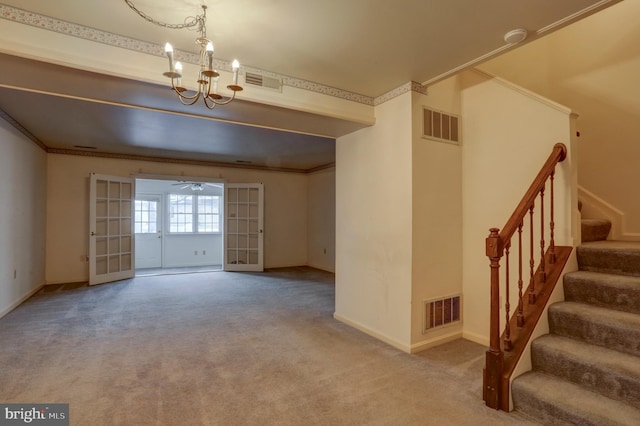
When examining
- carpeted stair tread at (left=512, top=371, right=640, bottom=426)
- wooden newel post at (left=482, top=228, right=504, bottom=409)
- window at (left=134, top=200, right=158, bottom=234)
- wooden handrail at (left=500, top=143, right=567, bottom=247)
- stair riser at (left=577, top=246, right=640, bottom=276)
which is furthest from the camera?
window at (left=134, top=200, right=158, bottom=234)

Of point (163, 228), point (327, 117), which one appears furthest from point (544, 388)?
point (163, 228)

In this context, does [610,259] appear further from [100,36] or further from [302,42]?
[100,36]

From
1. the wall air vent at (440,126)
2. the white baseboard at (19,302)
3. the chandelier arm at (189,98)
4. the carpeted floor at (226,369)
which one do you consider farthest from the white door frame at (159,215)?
the wall air vent at (440,126)

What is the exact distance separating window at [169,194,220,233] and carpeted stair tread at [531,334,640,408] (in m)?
8.64

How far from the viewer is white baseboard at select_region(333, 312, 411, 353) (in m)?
3.02

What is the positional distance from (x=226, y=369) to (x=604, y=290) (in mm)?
2891

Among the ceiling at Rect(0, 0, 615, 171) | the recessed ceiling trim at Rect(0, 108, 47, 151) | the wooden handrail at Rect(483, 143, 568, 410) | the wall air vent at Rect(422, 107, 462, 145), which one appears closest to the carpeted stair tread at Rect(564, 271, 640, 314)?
the wooden handrail at Rect(483, 143, 568, 410)

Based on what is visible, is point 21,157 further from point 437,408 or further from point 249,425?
point 437,408

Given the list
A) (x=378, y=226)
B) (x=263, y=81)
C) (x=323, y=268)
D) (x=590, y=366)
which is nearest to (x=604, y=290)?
(x=590, y=366)

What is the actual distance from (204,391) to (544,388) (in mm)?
2238

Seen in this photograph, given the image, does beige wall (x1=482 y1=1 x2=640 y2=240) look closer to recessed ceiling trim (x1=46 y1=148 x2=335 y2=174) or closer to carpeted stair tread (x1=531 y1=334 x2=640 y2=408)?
carpeted stair tread (x1=531 y1=334 x2=640 y2=408)

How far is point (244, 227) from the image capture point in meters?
7.41

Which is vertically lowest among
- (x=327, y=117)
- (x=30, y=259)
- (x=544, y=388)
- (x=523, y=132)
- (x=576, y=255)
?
(x=544, y=388)

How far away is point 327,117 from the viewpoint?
125 inches
